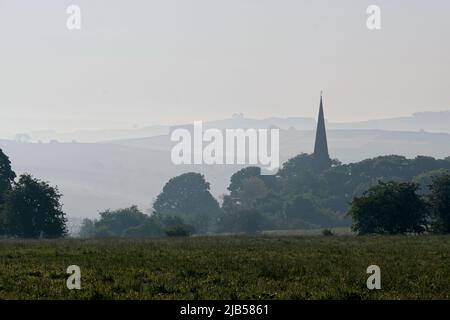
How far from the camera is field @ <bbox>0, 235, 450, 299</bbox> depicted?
16500 millimetres

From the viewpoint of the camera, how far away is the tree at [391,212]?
64.8m

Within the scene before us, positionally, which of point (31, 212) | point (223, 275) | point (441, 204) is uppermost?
point (441, 204)

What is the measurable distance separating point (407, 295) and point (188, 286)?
6.07m

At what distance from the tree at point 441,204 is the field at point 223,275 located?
3623cm

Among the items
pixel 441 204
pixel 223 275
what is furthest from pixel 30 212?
pixel 223 275

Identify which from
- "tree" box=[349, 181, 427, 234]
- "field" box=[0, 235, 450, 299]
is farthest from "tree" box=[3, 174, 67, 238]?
"field" box=[0, 235, 450, 299]

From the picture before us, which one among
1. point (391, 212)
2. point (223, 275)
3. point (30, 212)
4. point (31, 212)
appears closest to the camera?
point (223, 275)

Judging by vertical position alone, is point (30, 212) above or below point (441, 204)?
below

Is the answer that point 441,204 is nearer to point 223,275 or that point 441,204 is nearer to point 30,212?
point 30,212

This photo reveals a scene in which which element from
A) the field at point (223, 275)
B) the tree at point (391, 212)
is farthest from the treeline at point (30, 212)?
the field at point (223, 275)

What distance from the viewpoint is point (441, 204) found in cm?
6469

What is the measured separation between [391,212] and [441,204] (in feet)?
17.1

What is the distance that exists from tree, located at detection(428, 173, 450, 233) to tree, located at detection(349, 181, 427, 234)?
1.14 m
